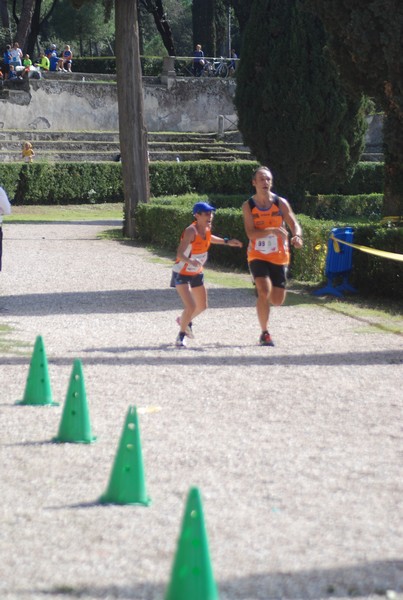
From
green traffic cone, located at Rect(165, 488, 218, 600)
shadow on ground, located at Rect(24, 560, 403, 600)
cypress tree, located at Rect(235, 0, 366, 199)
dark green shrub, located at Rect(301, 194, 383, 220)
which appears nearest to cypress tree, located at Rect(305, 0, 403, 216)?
cypress tree, located at Rect(235, 0, 366, 199)

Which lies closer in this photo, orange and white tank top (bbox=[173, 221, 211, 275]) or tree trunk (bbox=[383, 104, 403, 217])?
orange and white tank top (bbox=[173, 221, 211, 275])

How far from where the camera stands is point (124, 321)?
12711 mm

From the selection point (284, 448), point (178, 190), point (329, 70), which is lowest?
point (178, 190)

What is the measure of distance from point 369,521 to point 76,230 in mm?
22646

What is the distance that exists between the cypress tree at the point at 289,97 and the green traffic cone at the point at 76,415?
19.6 metres

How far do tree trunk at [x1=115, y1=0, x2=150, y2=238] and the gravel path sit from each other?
12373mm

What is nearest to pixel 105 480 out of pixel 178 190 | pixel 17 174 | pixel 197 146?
pixel 17 174

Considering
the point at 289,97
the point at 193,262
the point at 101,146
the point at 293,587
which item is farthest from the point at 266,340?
the point at 101,146

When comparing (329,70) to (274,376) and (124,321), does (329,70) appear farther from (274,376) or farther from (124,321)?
(274,376)

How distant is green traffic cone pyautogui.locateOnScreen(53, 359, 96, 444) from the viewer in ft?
22.1

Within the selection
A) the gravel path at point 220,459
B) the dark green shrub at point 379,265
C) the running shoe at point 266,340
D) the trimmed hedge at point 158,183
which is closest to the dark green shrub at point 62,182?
the trimmed hedge at point 158,183

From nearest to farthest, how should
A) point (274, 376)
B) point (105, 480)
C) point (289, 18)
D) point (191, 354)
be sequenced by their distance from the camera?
point (105, 480) < point (274, 376) < point (191, 354) < point (289, 18)

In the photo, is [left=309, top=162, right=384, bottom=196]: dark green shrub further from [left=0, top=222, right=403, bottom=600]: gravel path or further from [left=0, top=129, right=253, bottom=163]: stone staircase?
[left=0, top=222, right=403, bottom=600]: gravel path

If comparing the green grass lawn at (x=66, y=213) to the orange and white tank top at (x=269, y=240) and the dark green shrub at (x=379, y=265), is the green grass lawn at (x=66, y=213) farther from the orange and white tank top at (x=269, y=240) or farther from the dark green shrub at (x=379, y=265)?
the orange and white tank top at (x=269, y=240)
